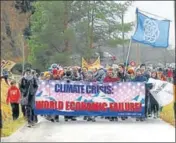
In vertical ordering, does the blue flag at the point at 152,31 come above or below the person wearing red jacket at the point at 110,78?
above

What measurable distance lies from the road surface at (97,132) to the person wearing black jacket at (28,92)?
0.43 m

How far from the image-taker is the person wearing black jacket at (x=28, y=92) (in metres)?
15.5

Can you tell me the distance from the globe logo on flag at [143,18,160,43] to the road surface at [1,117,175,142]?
13.3ft

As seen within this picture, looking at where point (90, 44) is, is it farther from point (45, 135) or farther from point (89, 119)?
point (45, 135)

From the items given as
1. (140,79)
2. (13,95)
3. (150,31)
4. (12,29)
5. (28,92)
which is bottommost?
(13,95)

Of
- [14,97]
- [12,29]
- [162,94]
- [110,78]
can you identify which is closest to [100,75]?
[110,78]

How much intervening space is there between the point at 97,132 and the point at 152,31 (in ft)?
23.0

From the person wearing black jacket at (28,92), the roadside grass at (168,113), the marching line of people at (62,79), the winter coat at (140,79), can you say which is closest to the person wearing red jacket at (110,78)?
the marching line of people at (62,79)

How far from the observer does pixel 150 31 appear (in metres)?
19.5

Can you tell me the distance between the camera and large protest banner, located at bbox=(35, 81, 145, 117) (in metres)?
16.6

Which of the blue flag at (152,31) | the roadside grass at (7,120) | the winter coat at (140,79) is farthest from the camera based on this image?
the blue flag at (152,31)

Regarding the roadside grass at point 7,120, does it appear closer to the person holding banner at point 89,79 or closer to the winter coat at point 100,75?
the person holding banner at point 89,79

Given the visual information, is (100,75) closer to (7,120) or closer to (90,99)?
(90,99)

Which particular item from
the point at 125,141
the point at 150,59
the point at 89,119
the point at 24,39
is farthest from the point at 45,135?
the point at 150,59
